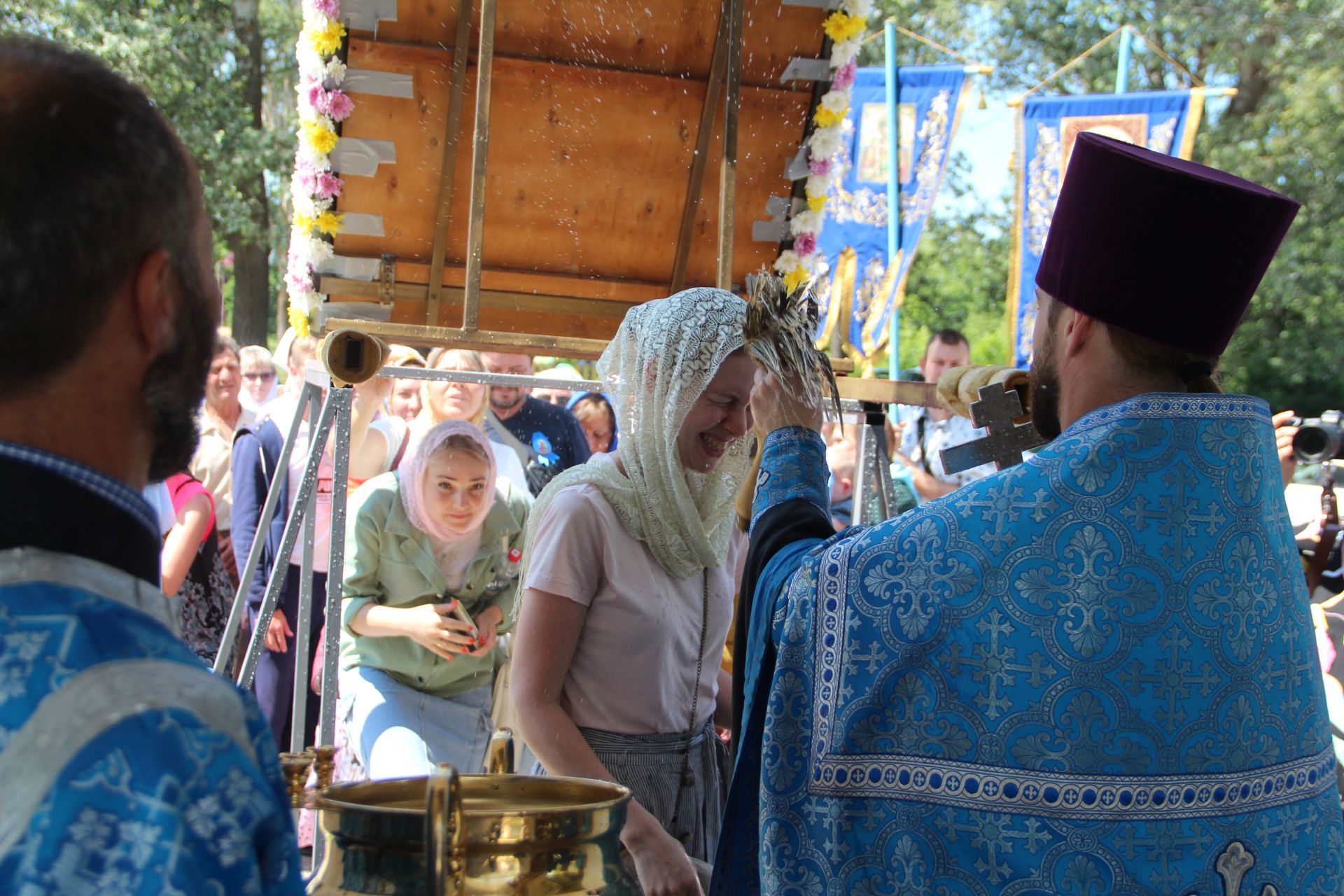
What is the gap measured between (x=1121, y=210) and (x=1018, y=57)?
22.2 metres

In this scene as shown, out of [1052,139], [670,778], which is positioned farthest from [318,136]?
[1052,139]

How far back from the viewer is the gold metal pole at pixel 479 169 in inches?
141

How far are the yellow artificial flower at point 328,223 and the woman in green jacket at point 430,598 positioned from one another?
0.83m

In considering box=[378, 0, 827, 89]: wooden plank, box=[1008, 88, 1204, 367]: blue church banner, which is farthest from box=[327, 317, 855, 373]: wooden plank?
box=[1008, 88, 1204, 367]: blue church banner

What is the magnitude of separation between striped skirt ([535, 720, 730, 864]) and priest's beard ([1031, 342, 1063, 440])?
1.06 m

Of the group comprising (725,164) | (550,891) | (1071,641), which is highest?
(725,164)

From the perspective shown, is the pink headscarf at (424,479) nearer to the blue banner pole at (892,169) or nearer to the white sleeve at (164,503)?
the white sleeve at (164,503)

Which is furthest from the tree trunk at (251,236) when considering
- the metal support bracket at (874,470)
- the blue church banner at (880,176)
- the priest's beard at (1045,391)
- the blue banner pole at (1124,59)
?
the priest's beard at (1045,391)

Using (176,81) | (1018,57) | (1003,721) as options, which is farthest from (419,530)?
(1018,57)

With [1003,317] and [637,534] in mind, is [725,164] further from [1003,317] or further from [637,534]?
[1003,317]

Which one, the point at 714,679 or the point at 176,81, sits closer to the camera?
the point at 714,679

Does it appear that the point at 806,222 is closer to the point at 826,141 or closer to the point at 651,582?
the point at 826,141

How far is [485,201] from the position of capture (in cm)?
444

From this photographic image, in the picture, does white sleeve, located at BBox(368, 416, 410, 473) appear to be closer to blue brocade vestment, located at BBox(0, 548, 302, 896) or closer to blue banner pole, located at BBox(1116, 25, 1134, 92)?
blue brocade vestment, located at BBox(0, 548, 302, 896)
